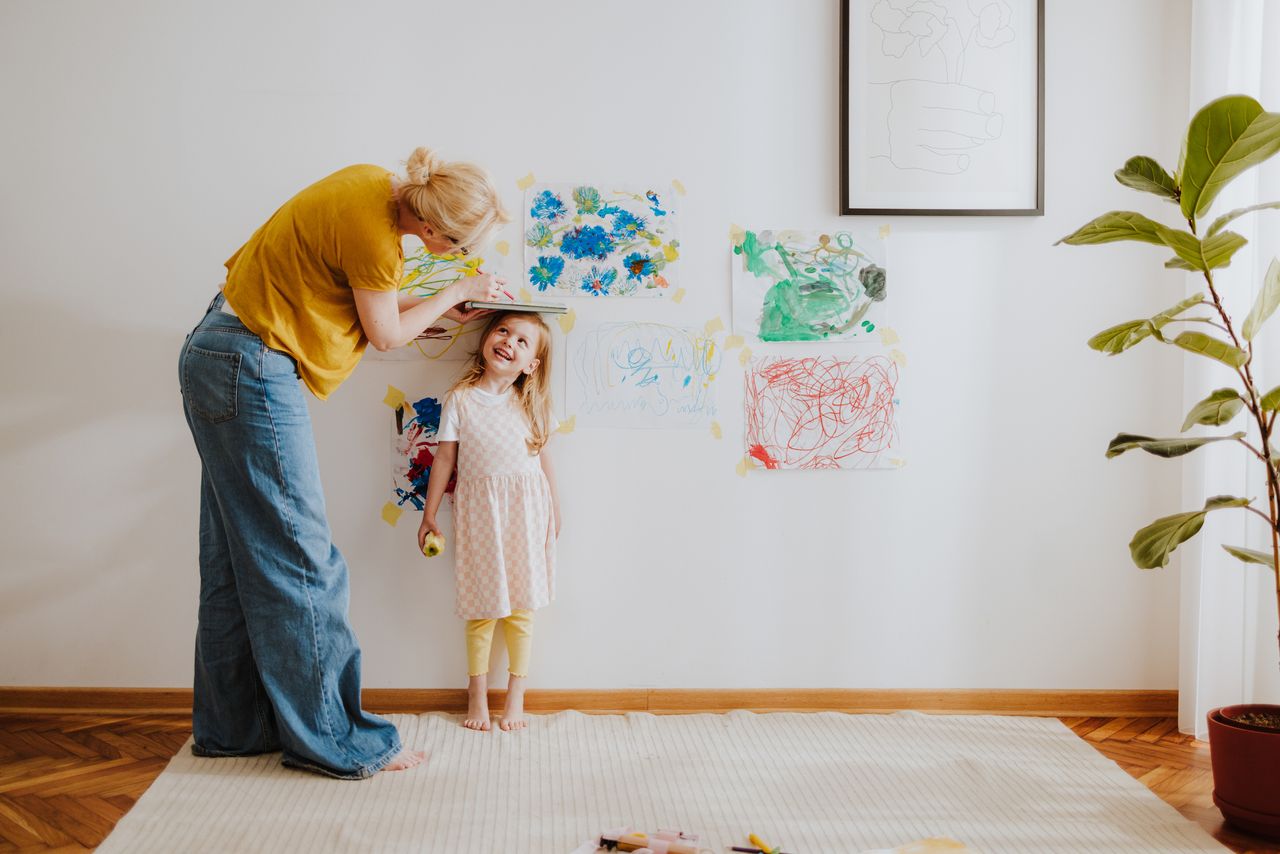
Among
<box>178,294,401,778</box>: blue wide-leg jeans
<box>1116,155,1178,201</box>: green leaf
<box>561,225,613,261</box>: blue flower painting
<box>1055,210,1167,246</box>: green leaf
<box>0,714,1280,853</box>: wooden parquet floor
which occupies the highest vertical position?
<box>1116,155,1178,201</box>: green leaf

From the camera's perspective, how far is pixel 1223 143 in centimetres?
156

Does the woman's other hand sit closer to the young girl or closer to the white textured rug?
the young girl

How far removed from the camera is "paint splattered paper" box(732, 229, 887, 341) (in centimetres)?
226

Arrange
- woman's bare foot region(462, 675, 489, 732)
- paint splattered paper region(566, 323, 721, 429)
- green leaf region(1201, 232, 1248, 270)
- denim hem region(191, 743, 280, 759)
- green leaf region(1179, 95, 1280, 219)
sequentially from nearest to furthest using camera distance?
green leaf region(1179, 95, 1280, 219) < green leaf region(1201, 232, 1248, 270) < denim hem region(191, 743, 280, 759) < woman's bare foot region(462, 675, 489, 732) < paint splattered paper region(566, 323, 721, 429)

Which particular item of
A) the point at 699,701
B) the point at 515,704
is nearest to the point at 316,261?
the point at 515,704

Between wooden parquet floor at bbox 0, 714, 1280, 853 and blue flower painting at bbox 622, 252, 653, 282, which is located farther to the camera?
blue flower painting at bbox 622, 252, 653, 282

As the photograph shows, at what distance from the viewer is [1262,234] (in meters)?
1.97

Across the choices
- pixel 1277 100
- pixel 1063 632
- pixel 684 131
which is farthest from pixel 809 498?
pixel 1277 100

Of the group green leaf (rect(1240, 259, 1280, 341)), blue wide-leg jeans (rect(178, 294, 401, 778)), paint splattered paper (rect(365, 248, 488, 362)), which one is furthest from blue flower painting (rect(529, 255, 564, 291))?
green leaf (rect(1240, 259, 1280, 341))

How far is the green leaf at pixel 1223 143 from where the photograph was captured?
1532 mm

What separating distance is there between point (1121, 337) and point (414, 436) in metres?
1.54

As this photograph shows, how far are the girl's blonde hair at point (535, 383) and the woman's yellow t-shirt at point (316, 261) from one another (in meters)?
0.41

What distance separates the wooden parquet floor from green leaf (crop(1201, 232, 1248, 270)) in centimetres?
103

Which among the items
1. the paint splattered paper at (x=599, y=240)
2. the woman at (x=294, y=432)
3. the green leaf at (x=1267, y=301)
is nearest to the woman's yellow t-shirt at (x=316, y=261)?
the woman at (x=294, y=432)
